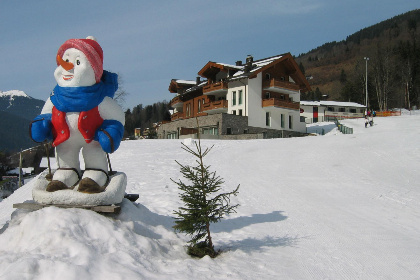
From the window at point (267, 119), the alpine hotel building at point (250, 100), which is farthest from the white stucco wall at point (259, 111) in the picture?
the window at point (267, 119)

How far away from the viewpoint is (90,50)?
5.73m

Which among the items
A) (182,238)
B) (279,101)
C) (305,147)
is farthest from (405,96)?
(182,238)

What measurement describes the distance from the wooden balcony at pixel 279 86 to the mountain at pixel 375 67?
3091 centimetres

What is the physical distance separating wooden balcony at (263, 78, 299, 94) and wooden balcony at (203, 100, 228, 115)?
4.70 m

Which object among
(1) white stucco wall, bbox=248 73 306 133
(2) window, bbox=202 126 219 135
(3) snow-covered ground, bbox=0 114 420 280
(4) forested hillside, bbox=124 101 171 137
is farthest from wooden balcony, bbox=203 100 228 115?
(4) forested hillside, bbox=124 101 171 137

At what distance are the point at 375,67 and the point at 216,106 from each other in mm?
41500

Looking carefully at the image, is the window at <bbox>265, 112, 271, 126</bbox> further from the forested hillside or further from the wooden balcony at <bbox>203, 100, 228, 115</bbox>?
the forested hillside

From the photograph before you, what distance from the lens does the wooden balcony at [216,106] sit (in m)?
38.5

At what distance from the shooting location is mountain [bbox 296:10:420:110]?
221 ft

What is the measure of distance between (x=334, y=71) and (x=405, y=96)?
7073 centimetres

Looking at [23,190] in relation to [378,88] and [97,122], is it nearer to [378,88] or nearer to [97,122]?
[97,122]

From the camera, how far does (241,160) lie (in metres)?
17.0

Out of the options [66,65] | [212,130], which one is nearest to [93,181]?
[66,65]

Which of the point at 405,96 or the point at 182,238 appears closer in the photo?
the point at 182,238
